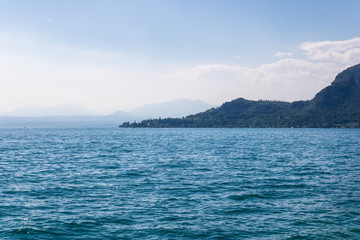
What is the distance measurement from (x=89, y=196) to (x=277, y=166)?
35980mm

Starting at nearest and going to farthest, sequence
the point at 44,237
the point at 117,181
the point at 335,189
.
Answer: the point at 44,237
the point at 335,189
the point at 117,181

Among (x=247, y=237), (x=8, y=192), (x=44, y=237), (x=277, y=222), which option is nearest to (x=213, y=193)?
(x=277, y=222)

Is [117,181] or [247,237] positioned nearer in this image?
[247,237]

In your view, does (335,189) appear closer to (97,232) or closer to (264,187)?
(264,187)

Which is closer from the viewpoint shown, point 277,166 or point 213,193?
point 213,193

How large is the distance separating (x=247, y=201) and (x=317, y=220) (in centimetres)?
721

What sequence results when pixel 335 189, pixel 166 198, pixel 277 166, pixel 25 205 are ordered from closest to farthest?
1. pixel 25 205
2. pixel 166 198
3. pixel 335 189
4. pixel 277 166

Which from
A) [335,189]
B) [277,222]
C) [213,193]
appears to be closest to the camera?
[277,222]

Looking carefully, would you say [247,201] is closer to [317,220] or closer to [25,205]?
[317,220]

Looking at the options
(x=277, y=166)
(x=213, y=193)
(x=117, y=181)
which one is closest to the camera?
(x=213, y=193)

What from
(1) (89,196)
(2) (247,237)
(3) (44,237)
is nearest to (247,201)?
(2) (247,237)

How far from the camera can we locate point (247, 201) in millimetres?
31281

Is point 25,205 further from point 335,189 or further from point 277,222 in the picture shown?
point 335,189

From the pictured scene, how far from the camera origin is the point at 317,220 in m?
25.6
